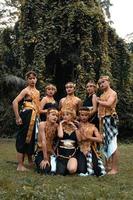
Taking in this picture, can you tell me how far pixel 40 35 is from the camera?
17266 mm

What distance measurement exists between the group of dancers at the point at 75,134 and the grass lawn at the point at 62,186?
0.87ft

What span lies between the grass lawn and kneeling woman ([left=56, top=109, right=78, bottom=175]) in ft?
0.79

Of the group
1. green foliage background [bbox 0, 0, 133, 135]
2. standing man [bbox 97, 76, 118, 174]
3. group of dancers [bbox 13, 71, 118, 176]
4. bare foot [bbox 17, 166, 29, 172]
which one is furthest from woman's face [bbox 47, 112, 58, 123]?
green foliage background [bbox 0, 0, 133, 135]

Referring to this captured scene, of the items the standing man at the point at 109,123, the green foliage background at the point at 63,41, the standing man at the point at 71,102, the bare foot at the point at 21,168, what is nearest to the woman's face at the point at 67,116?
the standing man at the point at 71,102

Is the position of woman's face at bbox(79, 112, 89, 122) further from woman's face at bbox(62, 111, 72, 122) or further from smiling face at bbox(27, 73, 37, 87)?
smiling face at bbox(27, 73, 37, 87)

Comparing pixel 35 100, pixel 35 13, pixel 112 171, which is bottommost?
pixel 112 171

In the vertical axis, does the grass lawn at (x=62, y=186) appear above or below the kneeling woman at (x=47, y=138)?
below

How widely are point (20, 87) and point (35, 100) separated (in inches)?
384

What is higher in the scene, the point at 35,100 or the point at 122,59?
the point at 122,59

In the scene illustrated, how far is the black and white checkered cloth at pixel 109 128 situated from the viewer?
8516mm

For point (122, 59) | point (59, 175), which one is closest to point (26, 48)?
point (122, 59)

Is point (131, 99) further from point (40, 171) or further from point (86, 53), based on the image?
point (40, 171)

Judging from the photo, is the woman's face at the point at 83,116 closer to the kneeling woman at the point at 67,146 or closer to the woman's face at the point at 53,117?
the kneeling woman at the point at 67,146

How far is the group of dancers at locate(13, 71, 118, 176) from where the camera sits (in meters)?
8.23
